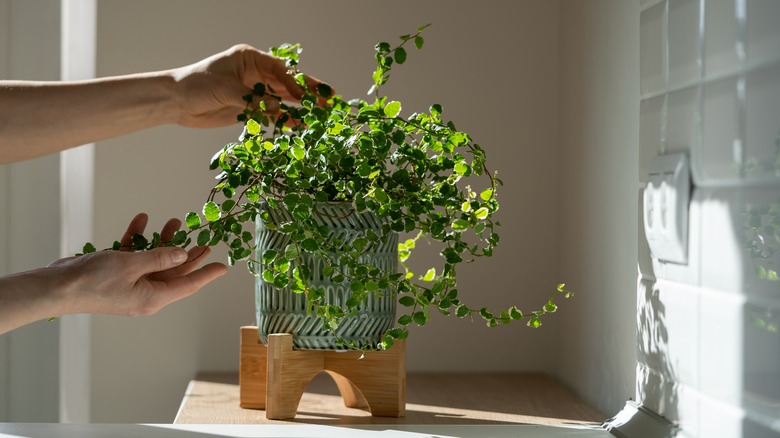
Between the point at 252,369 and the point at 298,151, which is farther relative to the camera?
the point at 252,369

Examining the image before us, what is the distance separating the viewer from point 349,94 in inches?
66.5

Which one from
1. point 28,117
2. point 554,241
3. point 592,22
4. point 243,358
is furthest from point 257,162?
point 554,241

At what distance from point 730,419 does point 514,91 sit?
1.02 m

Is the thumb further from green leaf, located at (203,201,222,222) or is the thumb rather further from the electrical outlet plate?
the electrical outlet plate

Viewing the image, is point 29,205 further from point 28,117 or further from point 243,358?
point 243,358

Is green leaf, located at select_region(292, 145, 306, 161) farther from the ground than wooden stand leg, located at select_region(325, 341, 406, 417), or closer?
farther from the ground

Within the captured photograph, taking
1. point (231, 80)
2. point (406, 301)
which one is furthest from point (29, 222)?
point (406, 301)

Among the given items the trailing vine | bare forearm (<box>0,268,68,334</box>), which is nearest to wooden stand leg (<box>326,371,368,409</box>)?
the trailing vine

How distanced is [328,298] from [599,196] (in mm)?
548

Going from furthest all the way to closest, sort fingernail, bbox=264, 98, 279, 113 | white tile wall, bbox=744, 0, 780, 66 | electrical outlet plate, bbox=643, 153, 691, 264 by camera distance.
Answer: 1. fingernail, bbox=264, 98, 279, 113
2. electrical outlet plate, bbox=643, 153, 691, 264
3. white tile wall, bbox=744, 0, 780, 66

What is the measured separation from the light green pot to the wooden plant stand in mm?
28

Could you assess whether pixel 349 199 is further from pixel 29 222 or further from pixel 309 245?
pixel 29 222

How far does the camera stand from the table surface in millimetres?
1218

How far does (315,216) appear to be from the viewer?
1104 millimetres
